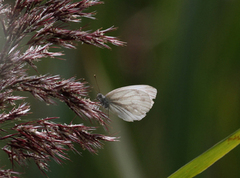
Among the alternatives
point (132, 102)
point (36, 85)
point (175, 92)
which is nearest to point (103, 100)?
point (132, 102)

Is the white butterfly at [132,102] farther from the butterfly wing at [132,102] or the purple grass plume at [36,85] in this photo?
the purple grass plume at [36,85]

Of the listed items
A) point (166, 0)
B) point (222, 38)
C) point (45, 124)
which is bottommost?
point (222, 38)

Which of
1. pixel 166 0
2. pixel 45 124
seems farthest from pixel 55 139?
pixel 166 0

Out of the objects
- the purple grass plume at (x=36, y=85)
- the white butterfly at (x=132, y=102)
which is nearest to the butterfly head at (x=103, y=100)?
the white butterfly at (x=132, y=102)

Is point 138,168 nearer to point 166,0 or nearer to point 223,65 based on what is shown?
point 223,65

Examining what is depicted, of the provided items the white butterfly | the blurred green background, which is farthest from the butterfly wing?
the blurred green background

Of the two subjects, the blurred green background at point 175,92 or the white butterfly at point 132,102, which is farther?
the blurred green background at point 175,92

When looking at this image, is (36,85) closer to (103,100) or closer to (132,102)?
(103,100)
